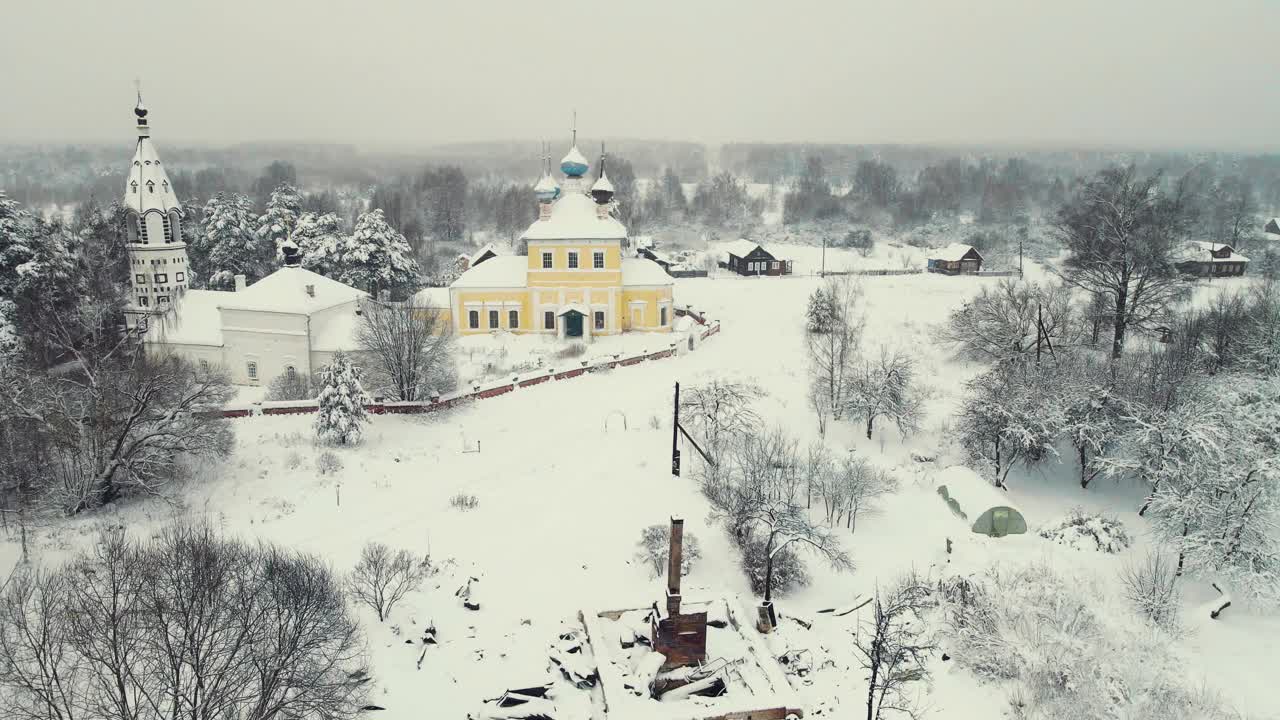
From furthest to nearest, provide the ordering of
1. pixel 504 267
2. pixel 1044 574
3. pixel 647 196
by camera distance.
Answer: pixel 647 196
pixel 504 267
pixel 1044 574

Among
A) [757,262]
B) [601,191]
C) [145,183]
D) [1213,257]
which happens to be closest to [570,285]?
[601,191]

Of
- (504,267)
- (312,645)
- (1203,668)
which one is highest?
(504,267)

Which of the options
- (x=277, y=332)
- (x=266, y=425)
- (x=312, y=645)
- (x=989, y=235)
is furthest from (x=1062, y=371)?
(x=989, y=235)

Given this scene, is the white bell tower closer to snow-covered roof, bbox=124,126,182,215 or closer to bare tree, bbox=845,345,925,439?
snow-covered roof, bbox=124,126,182,215

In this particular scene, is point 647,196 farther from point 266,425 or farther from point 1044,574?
point 1044,574

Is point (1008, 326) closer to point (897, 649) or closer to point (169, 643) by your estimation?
point (897, 649)

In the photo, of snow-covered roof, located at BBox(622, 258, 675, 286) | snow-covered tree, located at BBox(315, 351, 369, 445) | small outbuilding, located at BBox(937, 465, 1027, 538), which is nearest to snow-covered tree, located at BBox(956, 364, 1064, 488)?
small outbuilding, located at BBox(937, 465, 1027, 538)
